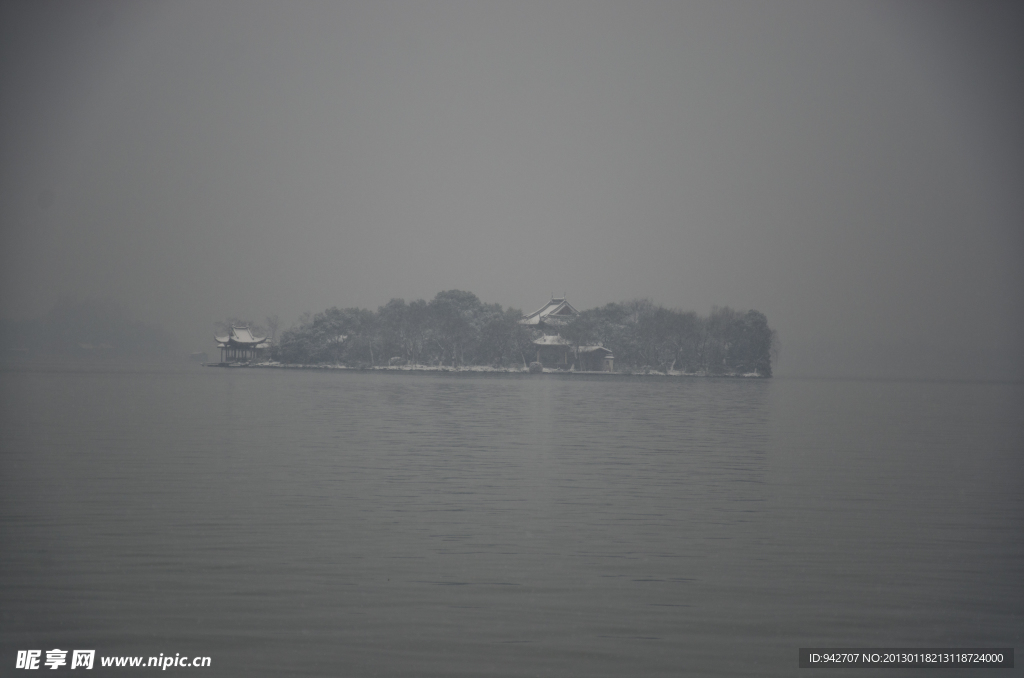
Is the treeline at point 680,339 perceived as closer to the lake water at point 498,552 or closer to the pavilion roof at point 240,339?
the pavilion roof at point 240,339

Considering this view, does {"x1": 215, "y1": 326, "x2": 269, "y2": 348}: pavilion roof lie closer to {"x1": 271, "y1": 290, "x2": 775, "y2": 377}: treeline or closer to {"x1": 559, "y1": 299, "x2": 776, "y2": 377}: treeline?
{"x1": 271, "y1": 290, "x2": 775, "y2": 377}: treeline

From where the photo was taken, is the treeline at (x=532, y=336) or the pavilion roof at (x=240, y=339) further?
the pavilion roof at (x=240, y=339)

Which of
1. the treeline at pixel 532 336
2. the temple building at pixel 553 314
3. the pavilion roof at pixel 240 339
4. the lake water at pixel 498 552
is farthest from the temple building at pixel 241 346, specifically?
the lake water at pixel 498 552

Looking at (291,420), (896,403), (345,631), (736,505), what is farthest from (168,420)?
(896,403)

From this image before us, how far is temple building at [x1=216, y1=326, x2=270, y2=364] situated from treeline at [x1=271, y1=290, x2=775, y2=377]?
14.1 meters

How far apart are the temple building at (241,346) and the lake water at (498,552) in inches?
2648

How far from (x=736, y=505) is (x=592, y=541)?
2568 millimetres

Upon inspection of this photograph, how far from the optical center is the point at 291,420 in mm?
19156

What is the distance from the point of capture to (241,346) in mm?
80312

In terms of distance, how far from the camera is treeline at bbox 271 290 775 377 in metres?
64.6

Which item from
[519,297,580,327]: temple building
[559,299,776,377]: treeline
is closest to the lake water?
[559,299,776,377]: treeline

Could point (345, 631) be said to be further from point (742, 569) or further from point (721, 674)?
point (742, 569)

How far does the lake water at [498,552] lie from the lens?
490cm

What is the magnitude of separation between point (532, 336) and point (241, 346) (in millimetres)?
30438
